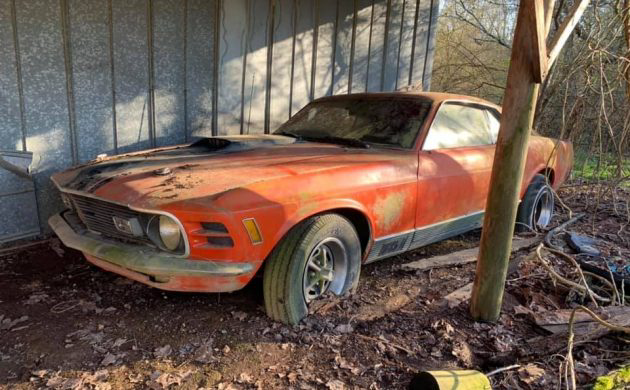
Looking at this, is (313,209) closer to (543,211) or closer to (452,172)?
(452,172)

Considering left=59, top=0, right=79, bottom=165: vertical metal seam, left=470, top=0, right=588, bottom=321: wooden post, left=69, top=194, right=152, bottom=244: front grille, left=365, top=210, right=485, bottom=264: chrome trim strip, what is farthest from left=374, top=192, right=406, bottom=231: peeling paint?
left=59, top=0, right=79, bottom=165: vertical metal seam

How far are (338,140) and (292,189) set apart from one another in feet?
4.13

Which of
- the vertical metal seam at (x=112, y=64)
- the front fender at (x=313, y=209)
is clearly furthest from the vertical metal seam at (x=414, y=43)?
the front fender at (x=313, y=209)

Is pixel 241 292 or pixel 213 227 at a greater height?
pixel 213 227

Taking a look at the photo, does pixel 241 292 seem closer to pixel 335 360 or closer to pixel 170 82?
pixel 335 360

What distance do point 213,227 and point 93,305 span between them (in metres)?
1.29

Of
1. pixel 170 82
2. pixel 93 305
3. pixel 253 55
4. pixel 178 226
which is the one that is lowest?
pixel 93 305

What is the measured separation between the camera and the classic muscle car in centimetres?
274

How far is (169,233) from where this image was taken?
2.74m

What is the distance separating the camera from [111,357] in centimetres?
271

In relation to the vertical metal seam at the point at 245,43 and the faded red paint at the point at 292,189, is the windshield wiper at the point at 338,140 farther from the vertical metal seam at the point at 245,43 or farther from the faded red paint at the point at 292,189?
the vertical metal seam at the point at 245,43

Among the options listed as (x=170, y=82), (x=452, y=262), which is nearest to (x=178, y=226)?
(x=452, y=262)

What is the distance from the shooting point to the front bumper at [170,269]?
2.70 m

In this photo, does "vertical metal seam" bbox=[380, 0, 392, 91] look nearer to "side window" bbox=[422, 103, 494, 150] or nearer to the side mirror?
"side window" bbox=[422, 103, 494, 150]
